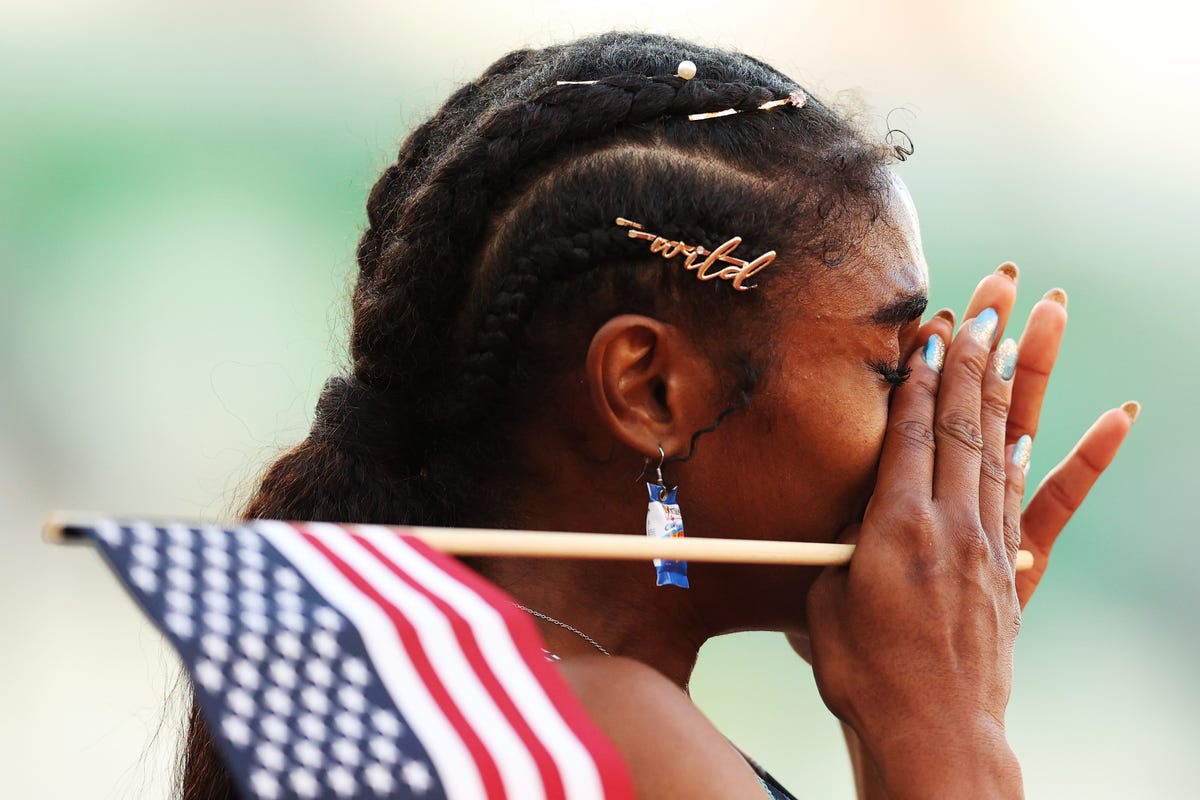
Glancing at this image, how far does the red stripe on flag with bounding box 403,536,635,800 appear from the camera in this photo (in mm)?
850

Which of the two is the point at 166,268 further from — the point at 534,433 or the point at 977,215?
the point at 534,433

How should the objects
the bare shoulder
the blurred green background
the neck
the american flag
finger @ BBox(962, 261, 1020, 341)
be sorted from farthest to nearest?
the blurred green background
finger @ BBox(962, 261, 1020, 341)
the neck
the bare shoulder
the american flag

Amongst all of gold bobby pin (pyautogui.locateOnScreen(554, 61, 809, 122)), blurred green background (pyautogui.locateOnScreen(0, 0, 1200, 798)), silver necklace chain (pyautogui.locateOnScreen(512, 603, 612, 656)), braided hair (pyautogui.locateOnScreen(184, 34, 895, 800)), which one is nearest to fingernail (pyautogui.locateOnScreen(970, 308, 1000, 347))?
braided hair (pyautogui.locateOnScreen(184, 34, 895, 800))

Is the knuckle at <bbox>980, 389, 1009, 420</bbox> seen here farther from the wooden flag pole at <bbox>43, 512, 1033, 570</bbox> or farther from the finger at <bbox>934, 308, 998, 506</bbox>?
the wooden flag pole at <bbox>43, 512, 1033, 570</bbox>

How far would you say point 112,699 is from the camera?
4035 millimetres

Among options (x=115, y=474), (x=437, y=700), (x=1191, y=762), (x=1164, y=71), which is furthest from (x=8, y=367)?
(x=1164, y=71)

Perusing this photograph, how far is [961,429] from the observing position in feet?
4.47

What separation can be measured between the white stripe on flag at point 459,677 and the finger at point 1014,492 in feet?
2.32

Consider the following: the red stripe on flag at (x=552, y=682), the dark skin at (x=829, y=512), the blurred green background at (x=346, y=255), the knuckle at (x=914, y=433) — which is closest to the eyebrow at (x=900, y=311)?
the dark skin at (x=829, y=512)

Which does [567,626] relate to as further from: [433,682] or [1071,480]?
[1071,480]

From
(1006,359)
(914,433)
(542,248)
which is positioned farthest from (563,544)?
(1006,359)

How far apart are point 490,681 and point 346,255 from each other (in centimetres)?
292

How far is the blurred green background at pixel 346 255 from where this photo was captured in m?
4.12

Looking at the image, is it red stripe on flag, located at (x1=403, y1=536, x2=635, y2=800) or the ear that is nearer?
red stripe on flag, located at (x1=403, y1=536, x2=635, y2=800)
